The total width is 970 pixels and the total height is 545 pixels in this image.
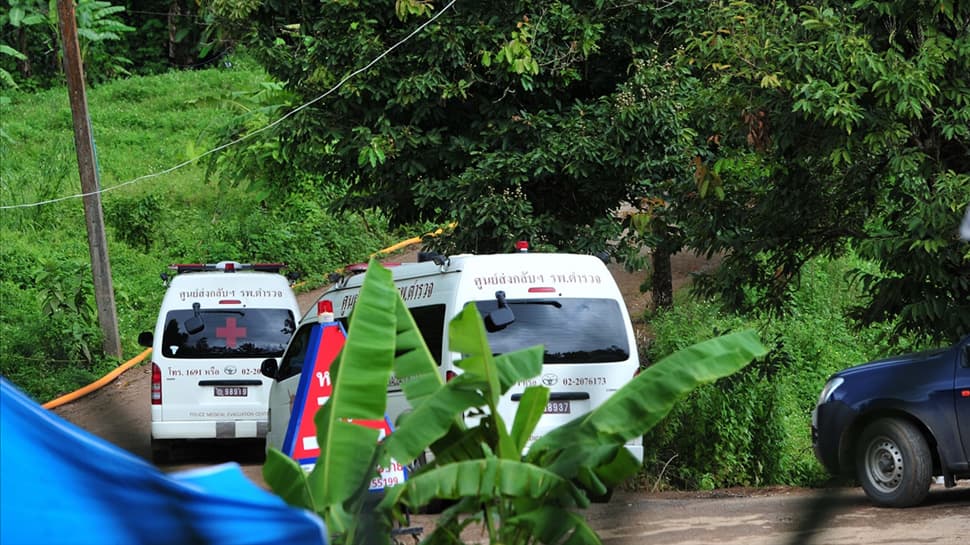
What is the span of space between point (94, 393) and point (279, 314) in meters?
6.13

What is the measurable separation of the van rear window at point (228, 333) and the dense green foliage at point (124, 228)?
6.10m

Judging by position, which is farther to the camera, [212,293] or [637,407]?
[212,293]

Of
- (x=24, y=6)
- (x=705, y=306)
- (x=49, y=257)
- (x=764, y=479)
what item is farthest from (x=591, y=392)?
(x=24, y=6)

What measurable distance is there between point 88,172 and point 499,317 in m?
10.7

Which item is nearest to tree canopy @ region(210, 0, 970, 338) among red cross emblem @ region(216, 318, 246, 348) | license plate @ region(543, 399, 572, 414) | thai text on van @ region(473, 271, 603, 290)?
thai text on van @ region(473, 271, 603, 290)

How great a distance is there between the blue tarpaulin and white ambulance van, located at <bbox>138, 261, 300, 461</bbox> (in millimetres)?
11482

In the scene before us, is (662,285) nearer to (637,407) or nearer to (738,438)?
(738,438)

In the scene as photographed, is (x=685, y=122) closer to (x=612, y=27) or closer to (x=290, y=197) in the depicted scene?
(x=612, y=27)

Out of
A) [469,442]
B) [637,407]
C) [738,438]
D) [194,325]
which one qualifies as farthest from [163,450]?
[637,407]

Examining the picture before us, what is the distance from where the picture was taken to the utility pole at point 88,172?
17734 millimetres

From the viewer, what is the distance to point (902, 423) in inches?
387

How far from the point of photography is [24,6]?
3522cm

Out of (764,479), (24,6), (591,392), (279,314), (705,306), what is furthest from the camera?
(24,6)

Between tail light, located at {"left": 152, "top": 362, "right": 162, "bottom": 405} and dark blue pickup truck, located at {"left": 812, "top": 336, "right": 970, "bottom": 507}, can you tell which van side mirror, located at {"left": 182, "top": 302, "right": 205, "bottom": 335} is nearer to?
tail light, located at {"left": 152, "top": 362, "right": 162, "bottom": 405}
